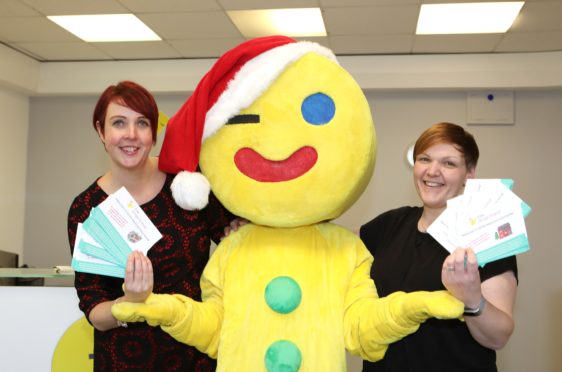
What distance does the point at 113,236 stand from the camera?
5.69 ft

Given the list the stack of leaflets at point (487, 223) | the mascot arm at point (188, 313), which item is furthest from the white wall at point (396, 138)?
the stack of leaflets at point (487, 223)

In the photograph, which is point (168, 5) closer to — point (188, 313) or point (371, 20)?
point (371, 20)

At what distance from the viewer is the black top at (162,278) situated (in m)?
2.06

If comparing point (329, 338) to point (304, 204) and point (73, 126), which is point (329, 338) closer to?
point (304, 204)

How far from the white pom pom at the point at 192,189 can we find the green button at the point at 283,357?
0.44 metres

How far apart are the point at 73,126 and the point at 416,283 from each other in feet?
18.8

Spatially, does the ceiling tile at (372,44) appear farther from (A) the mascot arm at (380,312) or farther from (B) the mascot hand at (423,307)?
(B) the mascot hand at (423,307)

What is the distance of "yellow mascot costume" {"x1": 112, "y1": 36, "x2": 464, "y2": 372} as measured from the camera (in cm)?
177

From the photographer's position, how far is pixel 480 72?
6.13 metres

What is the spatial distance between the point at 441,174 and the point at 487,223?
452mm

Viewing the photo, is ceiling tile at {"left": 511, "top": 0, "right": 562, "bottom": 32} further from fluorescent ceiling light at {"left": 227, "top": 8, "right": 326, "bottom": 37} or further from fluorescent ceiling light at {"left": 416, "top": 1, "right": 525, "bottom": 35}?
fluorescent ceiling light at {"left": 227, "top": 8, "right": 326, "bottom": 37}

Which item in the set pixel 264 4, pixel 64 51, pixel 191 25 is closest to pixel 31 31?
pixel 64 51

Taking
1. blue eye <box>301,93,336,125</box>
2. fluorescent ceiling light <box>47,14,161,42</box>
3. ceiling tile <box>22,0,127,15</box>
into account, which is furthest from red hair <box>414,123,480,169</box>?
fluorescent ceiling light <box>47,14,161,42</box>

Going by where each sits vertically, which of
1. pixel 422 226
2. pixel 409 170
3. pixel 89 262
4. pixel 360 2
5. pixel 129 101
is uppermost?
pixel 360 2
